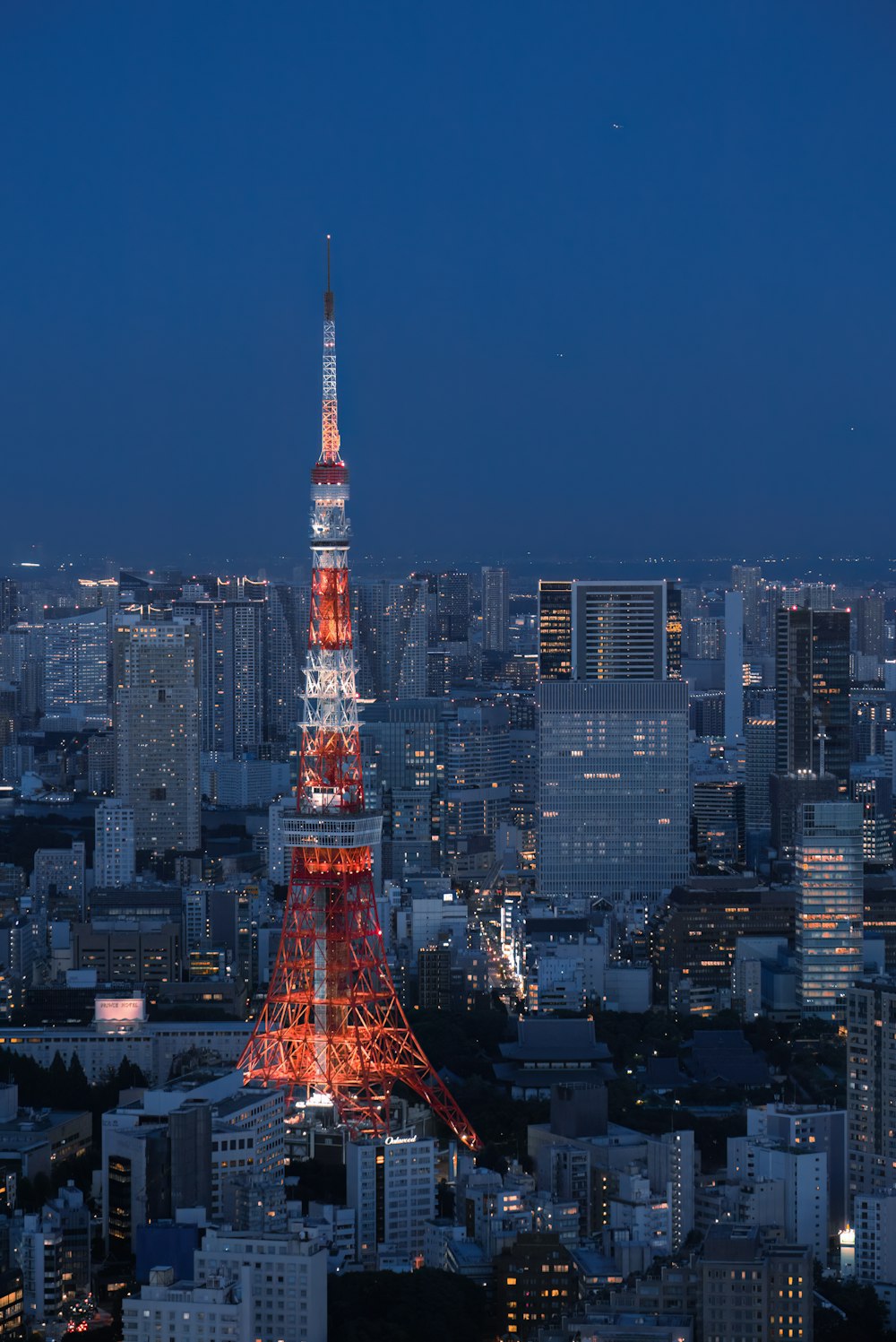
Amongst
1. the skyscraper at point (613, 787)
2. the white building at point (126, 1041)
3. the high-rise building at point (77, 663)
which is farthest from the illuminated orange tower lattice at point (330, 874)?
the high-rise building at point (77, 663)

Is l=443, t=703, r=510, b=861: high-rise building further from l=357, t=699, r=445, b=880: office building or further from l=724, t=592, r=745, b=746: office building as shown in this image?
l=724, t=592, r=745, b=746: office building

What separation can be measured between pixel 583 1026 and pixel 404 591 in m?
20.9

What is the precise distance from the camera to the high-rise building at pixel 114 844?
102 feet

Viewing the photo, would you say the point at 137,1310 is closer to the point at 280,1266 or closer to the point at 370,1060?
the point at 280,1266

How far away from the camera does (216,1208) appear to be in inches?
631

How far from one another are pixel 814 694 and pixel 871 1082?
16.5 m

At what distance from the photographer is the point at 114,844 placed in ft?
104

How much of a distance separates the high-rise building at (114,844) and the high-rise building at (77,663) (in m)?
11.8

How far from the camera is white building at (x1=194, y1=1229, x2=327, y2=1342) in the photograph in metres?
13.5

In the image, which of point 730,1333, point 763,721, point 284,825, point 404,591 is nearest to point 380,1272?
point 730,1333

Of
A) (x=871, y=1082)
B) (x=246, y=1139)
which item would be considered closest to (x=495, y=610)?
(x=871, y=1082)

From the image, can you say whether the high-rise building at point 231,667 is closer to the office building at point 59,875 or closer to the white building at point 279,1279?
the office building at point 59,875

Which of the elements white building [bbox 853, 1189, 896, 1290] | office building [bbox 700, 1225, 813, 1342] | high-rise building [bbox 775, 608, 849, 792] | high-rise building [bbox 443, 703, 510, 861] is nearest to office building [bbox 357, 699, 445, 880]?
high-rise building [bbox 443, 703, 510, 861]

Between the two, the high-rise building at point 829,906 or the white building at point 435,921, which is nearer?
the high-rise building at point 829,906
